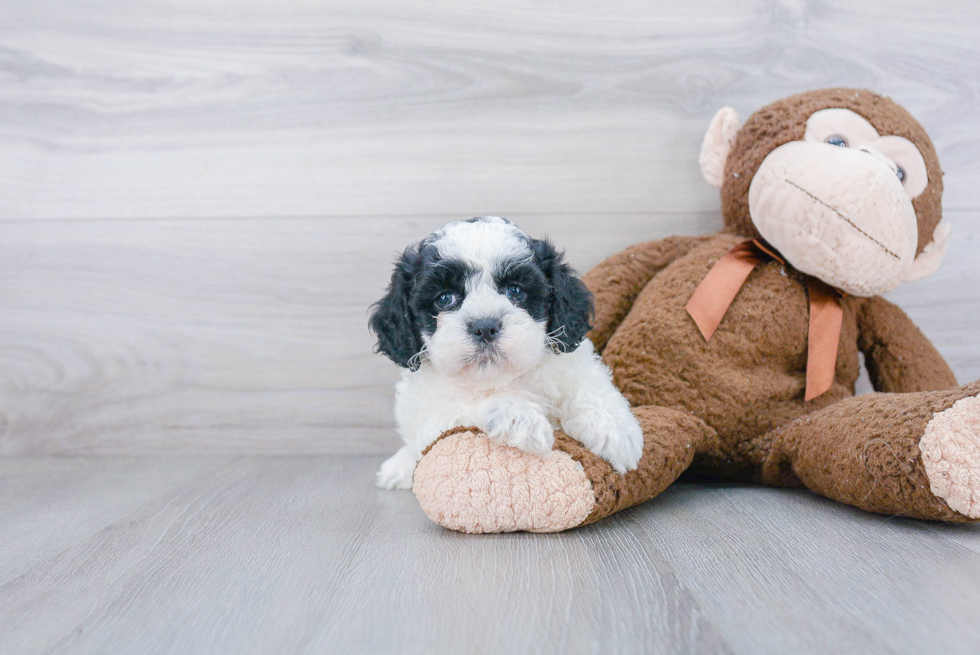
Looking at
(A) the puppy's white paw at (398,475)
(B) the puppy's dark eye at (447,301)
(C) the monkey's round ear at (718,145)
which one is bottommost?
(A) the puppy's white paw at (398,475)

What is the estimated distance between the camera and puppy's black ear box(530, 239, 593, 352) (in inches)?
45.3

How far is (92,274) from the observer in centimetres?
172

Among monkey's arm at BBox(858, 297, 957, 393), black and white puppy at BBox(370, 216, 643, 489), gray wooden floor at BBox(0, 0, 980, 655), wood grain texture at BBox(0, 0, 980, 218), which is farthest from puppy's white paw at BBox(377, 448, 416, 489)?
monkey's arm at BBox(858, 297, 957, 393)

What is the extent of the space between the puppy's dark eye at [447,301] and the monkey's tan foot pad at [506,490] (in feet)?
0.75

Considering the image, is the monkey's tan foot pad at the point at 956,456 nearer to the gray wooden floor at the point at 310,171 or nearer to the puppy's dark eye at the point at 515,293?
the puppy's dark eye at the point at 515,293

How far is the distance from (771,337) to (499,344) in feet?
2.00

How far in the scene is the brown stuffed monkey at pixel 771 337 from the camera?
103cm

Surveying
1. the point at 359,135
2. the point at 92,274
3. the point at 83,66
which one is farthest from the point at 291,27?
the point at 92,274

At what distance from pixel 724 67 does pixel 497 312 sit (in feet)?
3.33

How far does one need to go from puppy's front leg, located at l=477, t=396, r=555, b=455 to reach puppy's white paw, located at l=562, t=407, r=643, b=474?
0.19 ft

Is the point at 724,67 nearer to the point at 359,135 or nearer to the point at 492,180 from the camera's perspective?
the point at 492,180

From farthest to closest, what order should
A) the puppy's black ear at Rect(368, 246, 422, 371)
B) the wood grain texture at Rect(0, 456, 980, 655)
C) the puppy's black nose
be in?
the puppy's black ear at Rect(368, 246, 422, 371), the puppy's black nose, the wood grain texture at Rect(0, 456, 980, 655)

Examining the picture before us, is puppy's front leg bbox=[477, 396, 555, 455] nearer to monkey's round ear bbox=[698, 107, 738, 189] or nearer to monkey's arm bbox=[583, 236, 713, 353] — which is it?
monkey's arm bbox=[583, 236, 713, 353]

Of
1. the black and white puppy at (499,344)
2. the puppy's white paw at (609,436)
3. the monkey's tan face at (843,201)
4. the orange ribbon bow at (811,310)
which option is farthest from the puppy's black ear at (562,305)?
the monkey's tan face at (843,201)
